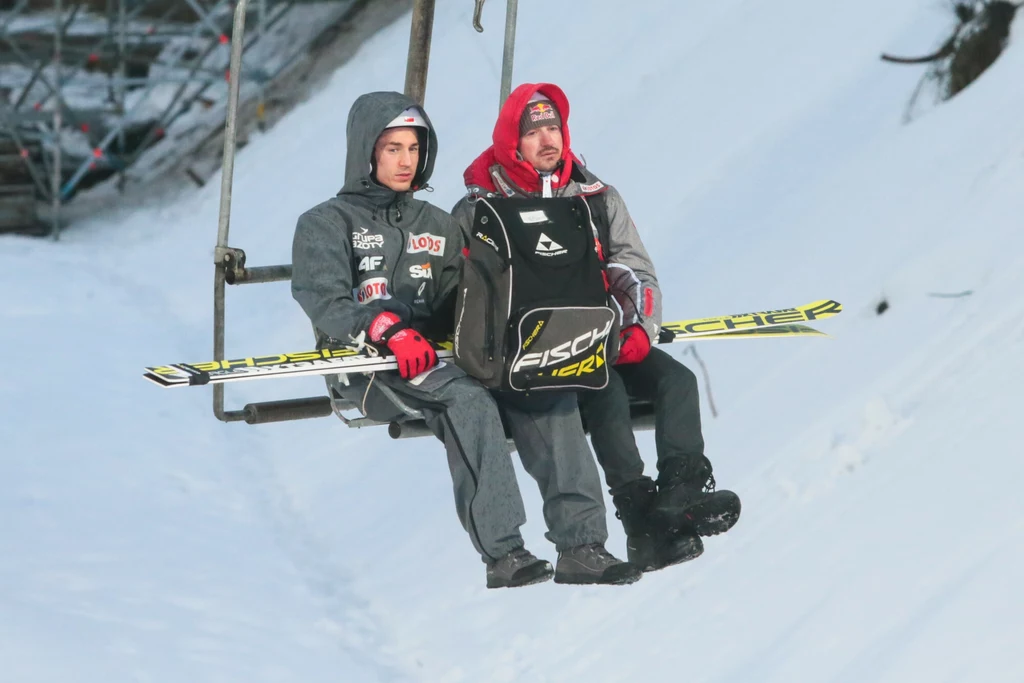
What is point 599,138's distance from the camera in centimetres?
1251

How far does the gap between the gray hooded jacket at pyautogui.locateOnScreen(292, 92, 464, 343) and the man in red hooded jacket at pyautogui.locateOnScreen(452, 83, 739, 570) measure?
0.16m

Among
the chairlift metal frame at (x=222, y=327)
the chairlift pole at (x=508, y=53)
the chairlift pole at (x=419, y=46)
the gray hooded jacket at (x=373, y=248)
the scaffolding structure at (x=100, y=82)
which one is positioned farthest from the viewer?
the scaffolding structure at (x=100, y=82)

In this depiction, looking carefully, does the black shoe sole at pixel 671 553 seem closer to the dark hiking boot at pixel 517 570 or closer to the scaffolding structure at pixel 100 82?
the dark hiking boot at pixel 517 570

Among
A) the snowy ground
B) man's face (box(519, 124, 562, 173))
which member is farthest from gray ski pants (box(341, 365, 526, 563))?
the snowy ground

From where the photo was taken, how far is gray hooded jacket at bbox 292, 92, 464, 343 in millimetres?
4922

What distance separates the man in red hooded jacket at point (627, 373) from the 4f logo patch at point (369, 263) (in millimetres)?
332

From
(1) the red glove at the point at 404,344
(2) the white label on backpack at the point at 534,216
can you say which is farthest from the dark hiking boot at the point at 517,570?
(2) the white label on backpack at the point at 534,216

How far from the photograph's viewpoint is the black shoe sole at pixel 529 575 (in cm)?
460

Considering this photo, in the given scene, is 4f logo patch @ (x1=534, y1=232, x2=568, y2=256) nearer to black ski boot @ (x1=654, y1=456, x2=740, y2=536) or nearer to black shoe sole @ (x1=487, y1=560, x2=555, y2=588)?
black ski boot @ (x1=654, y1=456, x2=740, y2=536)

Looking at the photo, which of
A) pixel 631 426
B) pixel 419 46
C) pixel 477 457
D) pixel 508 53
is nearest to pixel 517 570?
pixel 477 457

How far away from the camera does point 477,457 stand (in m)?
4.75

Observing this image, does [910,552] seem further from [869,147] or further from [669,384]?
[869,147]

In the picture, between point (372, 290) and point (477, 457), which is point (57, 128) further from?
point (477, 457)

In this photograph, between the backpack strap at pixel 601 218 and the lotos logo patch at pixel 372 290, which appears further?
the backpack strap at pixel 601 218
